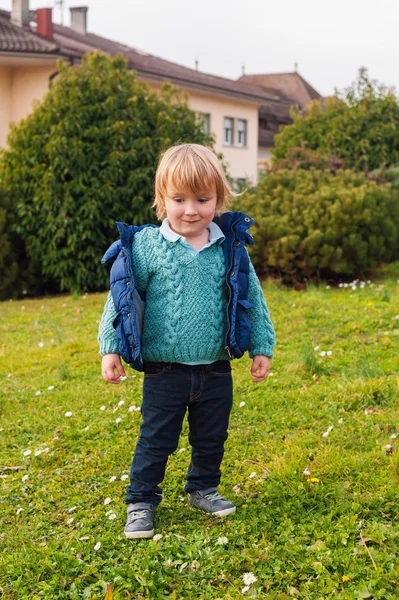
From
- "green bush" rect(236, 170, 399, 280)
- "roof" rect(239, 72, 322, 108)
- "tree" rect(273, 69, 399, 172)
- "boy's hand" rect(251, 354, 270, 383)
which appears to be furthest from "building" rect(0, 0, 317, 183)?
"boy's hand" rect(251, 354, 270, 383)

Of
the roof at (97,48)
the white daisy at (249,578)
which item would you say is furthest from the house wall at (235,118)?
the white daisy at (249,578)

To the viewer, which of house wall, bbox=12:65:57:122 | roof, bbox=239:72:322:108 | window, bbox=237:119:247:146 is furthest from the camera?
roof, bbox=239:72:322:108

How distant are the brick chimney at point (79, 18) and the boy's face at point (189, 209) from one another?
32.1 metres

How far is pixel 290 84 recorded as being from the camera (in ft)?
157

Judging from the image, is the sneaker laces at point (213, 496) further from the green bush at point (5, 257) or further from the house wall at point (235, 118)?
the house wall at point (235, 118)

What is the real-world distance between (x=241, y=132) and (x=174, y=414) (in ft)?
99.9

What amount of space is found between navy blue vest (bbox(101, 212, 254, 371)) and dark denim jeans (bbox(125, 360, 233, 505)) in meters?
0.12

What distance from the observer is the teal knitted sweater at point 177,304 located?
10.5 feet

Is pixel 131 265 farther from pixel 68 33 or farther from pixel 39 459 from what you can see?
pixel 68 33

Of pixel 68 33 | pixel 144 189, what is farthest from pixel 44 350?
pixel 68 33

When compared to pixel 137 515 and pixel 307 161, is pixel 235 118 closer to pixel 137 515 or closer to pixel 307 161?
pixel 307 161

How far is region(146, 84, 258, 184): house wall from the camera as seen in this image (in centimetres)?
2952

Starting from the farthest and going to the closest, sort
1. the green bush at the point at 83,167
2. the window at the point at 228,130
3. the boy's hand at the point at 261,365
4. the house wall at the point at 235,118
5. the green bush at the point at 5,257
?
the window at the point at 228,130
the house wall at the point at 235,118
the green bush at the point at 5,257
the green bush at the point at 83,167
the boy's hand at the point at 261,365

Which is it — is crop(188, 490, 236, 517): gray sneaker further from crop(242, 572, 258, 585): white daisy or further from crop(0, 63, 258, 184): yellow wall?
crop(0, 63, 258, 184): yellow wall
